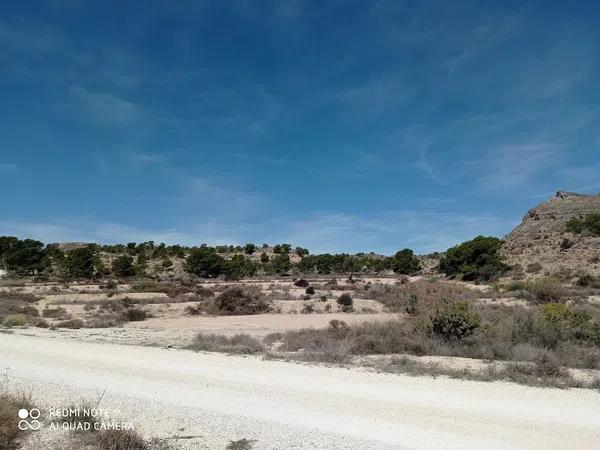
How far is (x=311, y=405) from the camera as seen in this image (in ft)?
31.3

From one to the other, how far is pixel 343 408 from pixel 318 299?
122ft

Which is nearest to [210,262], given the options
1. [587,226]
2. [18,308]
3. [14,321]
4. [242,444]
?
[18,308]

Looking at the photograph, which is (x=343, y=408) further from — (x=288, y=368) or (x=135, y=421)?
(x=288, y=368)

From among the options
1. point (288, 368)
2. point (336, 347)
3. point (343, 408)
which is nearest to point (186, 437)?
→ point (343, 408)

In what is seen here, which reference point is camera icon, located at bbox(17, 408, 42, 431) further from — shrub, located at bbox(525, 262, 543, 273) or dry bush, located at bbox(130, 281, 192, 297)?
shrub, located at bbox(525, 262, 543, 273)

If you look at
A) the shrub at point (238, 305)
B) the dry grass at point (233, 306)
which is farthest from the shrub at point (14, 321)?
the shrub at point (238, 305)

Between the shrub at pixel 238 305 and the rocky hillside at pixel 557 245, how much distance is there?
110 feet

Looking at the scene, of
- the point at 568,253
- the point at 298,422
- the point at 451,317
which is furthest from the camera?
the point at 568,253

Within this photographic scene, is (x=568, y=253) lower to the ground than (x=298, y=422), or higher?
higher

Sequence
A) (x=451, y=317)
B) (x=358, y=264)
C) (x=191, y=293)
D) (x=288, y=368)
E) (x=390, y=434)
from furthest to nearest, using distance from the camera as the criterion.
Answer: (x=358, y=264) < (x=191, y=293) < (x=451, y=317) < (x=288, y=368) < (x=390, y=434)

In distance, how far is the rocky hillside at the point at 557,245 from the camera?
59.0 meters

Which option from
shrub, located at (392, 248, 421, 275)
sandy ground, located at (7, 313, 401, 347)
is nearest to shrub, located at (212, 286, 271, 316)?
sandy ground, located at (7, 313, 401, 347)

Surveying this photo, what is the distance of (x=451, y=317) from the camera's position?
59.8 ft

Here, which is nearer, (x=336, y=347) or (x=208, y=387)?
(x=208, y=387)
